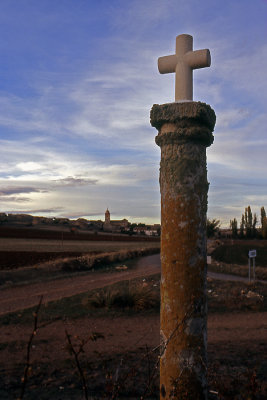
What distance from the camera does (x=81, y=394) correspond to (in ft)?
14.5

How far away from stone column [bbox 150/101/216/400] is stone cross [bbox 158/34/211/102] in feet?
0.82

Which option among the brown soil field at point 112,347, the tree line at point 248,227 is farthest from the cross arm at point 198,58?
the tree line at point 248,227

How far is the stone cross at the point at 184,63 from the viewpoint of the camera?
3.52 metres

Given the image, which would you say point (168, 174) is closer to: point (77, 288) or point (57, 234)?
point (77, 288)

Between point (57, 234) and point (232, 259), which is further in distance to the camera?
point (57, 234)

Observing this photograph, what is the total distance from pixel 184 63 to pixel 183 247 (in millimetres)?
1817

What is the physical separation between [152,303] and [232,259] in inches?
751

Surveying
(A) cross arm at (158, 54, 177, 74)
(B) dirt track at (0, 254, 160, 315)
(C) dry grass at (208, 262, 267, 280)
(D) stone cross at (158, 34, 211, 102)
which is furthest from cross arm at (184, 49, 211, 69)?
(C) dry grass at (208, 262, 267, 280)

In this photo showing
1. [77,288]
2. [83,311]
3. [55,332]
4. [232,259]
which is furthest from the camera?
[232,259]

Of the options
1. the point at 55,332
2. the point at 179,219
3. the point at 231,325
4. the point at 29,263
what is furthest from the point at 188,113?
the point at 29,263

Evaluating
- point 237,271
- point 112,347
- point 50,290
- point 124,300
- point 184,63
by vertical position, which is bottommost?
point 237,271

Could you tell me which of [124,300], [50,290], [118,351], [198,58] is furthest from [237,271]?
[198,58]

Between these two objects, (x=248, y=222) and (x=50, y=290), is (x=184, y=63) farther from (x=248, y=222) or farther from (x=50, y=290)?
(x=248, y=222)

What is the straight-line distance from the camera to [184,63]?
11.8ft
